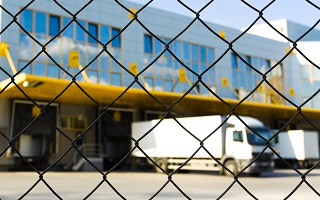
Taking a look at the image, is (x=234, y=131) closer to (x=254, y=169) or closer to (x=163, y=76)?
(x=254, y=169)

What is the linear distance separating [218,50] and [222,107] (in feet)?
20.0

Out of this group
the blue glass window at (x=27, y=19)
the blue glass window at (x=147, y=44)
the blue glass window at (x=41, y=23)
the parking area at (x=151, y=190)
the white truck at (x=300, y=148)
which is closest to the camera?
the parking area at (x=151, y=190)

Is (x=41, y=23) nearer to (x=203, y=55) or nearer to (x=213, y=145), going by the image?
(x=203, y=55)

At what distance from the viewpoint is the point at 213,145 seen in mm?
15812

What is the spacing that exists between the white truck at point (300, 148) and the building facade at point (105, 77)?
2580mm

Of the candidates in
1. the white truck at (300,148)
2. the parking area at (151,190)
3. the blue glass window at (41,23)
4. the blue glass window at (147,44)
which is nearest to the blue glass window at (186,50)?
the blue glass window at (147,44)

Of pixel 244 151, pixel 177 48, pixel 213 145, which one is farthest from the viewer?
pixel 177 48

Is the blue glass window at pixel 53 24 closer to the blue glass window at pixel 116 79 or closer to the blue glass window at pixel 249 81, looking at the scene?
the blue glass window at pixel 116 79

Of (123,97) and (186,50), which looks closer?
(123,97)

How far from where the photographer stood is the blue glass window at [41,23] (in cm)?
2148

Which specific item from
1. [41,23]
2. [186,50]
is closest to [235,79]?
[186,50]

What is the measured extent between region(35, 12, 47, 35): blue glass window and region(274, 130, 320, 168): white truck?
1477 cm

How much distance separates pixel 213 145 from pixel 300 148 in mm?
9904

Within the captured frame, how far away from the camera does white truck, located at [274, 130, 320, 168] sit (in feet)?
76.8
